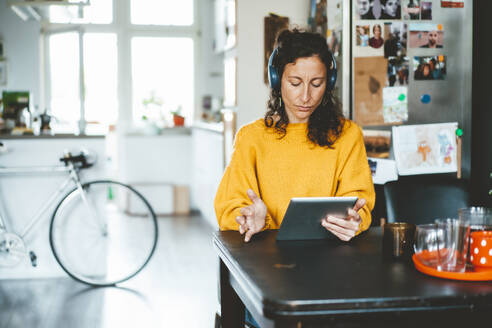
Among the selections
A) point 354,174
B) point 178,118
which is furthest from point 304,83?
point 178,118

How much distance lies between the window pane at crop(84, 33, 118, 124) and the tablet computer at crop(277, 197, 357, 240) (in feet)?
18.4

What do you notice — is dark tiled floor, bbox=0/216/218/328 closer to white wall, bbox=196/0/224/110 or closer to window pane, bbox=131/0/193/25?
white wall, bbox=196/0/224/110

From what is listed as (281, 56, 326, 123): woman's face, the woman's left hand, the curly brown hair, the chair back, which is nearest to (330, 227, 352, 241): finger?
the woman's left hand

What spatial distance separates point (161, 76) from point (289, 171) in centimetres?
530

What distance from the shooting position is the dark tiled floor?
10.4 ft

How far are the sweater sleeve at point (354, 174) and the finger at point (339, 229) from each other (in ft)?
0.80

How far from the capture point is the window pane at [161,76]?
687 cm

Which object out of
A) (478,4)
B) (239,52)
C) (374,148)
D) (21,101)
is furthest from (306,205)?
(21,101)

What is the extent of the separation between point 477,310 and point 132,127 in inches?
238

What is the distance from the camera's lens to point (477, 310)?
116 centimetres

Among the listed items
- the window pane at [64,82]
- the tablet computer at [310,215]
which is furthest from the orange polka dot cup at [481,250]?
the window pane at [64,82]

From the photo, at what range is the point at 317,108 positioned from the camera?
1.97m

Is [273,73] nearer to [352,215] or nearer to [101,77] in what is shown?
[352,215]

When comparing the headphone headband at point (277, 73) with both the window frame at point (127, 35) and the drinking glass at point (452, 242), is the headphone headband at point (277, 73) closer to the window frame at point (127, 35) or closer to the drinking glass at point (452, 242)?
the drinking glass at point (452, 242)
